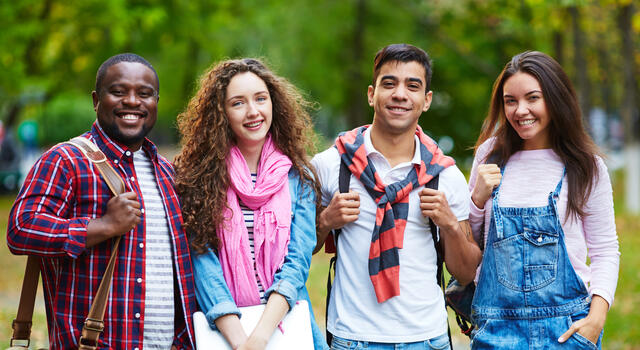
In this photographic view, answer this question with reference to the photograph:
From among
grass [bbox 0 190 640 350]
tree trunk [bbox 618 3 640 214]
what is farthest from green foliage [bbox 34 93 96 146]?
tree trunk [bbox 618 3 640 214]

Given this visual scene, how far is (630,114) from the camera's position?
13.4 metres

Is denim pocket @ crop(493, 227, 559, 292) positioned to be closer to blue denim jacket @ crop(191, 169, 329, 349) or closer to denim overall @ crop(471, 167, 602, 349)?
denim overall @ crop(471, 167, 602, 349)

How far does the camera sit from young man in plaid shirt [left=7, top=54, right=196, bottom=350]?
8.87ft

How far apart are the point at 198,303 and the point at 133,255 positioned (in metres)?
0.38

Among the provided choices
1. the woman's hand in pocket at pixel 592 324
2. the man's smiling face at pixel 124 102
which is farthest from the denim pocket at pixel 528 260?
the man's smiling face at pixel 124 102

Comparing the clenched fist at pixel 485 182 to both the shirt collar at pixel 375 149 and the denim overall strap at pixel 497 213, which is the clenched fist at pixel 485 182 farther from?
the shirt collar at pixel 375 149

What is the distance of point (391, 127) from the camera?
3.38 m

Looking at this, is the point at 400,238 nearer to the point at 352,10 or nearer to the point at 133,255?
the point at 133,255

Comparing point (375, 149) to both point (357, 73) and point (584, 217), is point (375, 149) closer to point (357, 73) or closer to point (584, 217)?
point (584, 217)

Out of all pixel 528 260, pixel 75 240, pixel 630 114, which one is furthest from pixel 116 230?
pixel 630 114

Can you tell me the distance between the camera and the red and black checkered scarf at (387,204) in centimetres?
319

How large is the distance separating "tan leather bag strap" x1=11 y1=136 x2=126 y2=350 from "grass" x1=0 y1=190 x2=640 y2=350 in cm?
343

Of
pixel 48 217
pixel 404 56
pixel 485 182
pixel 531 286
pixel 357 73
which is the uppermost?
pixel 357 73

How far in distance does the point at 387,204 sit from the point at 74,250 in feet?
4.85
